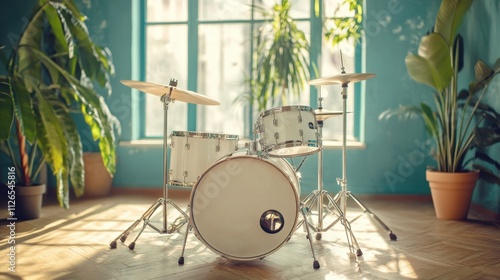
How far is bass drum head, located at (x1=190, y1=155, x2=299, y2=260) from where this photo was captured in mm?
2613

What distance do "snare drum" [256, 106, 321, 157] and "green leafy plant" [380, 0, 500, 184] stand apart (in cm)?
149

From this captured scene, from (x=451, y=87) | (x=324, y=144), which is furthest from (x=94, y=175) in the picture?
(x=451, y=87)

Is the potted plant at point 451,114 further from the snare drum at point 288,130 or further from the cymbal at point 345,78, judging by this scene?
the snare drum at point 288,130

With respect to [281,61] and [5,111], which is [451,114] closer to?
[281,61]

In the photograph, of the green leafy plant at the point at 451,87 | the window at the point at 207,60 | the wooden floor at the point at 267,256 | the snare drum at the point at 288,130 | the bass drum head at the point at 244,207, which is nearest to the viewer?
the wooden floor at the point at 267,256

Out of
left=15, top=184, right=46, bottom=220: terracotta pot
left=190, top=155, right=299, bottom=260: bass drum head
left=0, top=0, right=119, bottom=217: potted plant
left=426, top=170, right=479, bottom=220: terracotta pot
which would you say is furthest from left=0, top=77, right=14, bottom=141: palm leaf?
left=426, top=170, right=479, bottom=220: terracotta pot

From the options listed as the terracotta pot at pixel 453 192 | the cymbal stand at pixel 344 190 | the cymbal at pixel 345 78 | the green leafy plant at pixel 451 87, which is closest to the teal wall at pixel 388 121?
the green leafy plant at pixel 451 87

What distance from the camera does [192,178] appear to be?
3068mm

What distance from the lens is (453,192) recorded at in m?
3.86

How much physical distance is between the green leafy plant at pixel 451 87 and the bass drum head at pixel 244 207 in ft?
6.10

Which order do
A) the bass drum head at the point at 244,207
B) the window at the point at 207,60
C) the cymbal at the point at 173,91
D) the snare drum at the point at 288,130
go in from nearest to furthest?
1. the bass drum head at the point at 244,207
2. the snare drum at the point at 288,130
3. the cymbal at the point at 173,91
4. the window at the point at 207,60

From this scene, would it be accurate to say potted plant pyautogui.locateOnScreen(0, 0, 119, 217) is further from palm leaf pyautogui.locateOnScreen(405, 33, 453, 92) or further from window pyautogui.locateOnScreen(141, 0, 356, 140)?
palm leaf pyautogui.locateOnScreen(405, 33, 453, 92)

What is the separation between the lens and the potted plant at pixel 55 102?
3064mm

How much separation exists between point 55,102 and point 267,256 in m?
2.03
